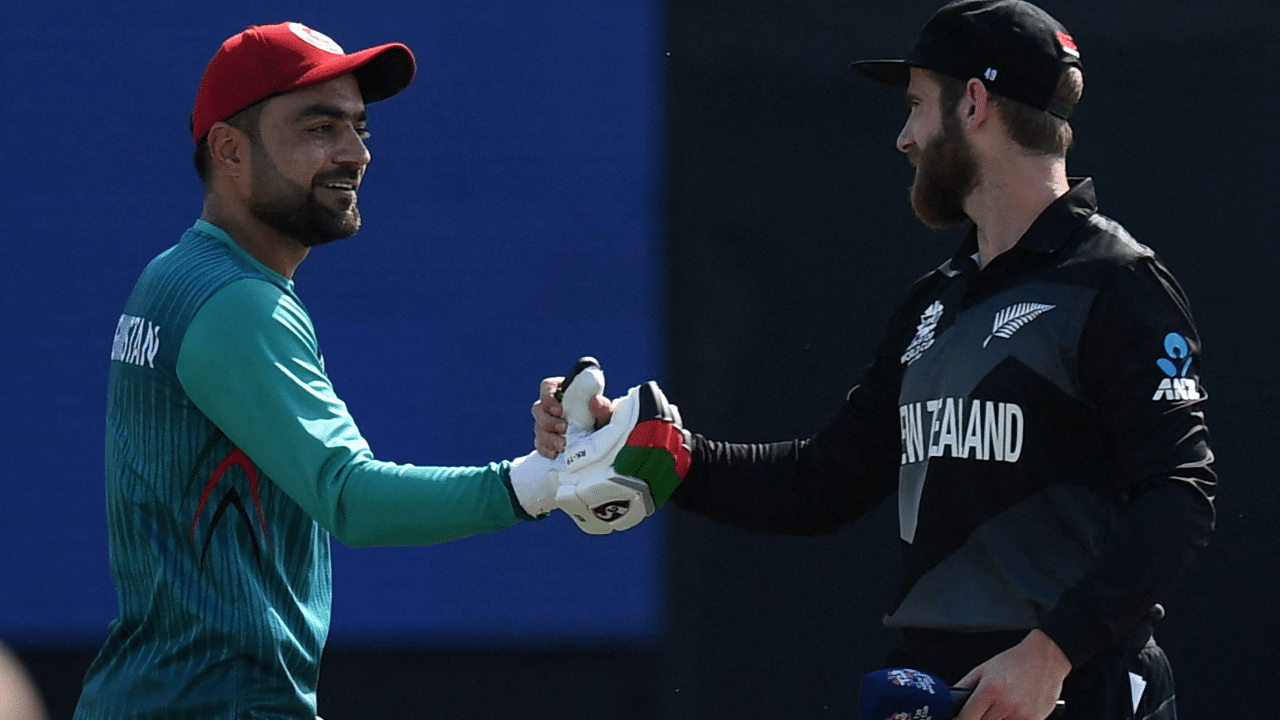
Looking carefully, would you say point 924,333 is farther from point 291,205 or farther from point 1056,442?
point 291,205

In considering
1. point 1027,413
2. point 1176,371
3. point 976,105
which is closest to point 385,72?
point 976,105

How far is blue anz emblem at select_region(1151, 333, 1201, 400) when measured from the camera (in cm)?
286

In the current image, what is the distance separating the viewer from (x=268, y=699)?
2.82 metres

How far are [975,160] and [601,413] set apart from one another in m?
0.99

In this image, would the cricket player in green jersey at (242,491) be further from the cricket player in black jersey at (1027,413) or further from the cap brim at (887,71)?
the cap brim at (887,71)

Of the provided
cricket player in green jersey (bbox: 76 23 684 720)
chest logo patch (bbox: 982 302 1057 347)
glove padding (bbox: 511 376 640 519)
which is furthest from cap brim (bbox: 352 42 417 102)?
chest logo patch (bbox: 982 302 1057 347)

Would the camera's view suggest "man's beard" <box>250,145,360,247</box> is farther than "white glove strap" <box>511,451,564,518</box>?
Yes

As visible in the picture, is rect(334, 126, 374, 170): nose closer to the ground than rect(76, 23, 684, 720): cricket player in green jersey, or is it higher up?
higher up

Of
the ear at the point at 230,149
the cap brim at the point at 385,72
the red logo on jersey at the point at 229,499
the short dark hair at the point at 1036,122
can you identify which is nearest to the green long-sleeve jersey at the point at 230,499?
the red logo on jersey at the point at 229,499

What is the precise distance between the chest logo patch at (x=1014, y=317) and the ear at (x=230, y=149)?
1546 millimetres

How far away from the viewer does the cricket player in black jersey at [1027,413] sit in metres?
2.79

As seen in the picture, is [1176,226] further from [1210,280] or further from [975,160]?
[975,160]

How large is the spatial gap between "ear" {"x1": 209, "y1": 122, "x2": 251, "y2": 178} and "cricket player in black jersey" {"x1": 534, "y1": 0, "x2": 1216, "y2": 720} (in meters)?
0.78

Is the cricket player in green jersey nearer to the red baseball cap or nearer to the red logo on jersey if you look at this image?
the red logo on jersey
